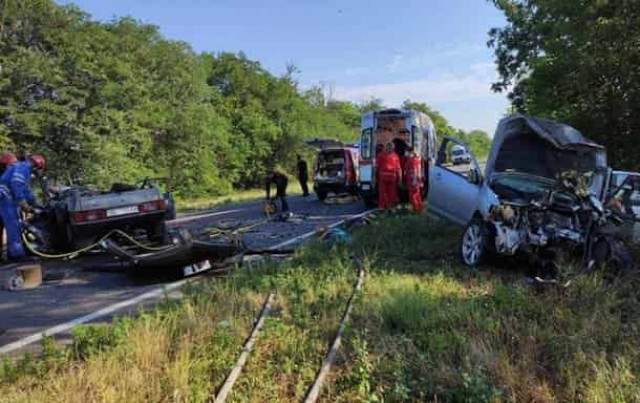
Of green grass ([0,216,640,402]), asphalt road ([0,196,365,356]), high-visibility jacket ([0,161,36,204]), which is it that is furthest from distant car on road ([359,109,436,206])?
green grass ([0,216,640,402])

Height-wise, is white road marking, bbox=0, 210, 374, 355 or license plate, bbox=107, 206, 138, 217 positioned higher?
license plate, bbox=107, 206, 138, 217

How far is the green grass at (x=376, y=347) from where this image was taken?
3703 millimetres

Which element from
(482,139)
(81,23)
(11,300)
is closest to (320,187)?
(11,300)

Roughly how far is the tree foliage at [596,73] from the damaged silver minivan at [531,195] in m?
5.83

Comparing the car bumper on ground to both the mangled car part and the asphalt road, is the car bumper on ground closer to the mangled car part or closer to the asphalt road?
the asphalt road

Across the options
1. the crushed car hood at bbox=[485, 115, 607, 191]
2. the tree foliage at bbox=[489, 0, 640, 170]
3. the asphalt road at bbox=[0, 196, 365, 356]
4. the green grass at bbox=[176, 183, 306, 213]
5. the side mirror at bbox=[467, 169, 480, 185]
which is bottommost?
the green grass at bbox=[176, 183, 306, 213]

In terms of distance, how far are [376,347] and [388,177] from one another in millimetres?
9068

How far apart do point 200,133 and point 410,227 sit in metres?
28.2

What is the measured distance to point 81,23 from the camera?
27.5 metres

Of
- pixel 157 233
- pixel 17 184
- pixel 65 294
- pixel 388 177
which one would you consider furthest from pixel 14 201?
pixel 388 177

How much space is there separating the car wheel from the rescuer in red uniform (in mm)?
5317

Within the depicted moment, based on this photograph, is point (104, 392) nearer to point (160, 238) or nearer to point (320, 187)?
point (160, 238)

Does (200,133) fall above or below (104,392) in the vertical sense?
above

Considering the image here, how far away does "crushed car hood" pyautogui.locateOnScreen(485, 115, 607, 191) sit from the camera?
8117mm
